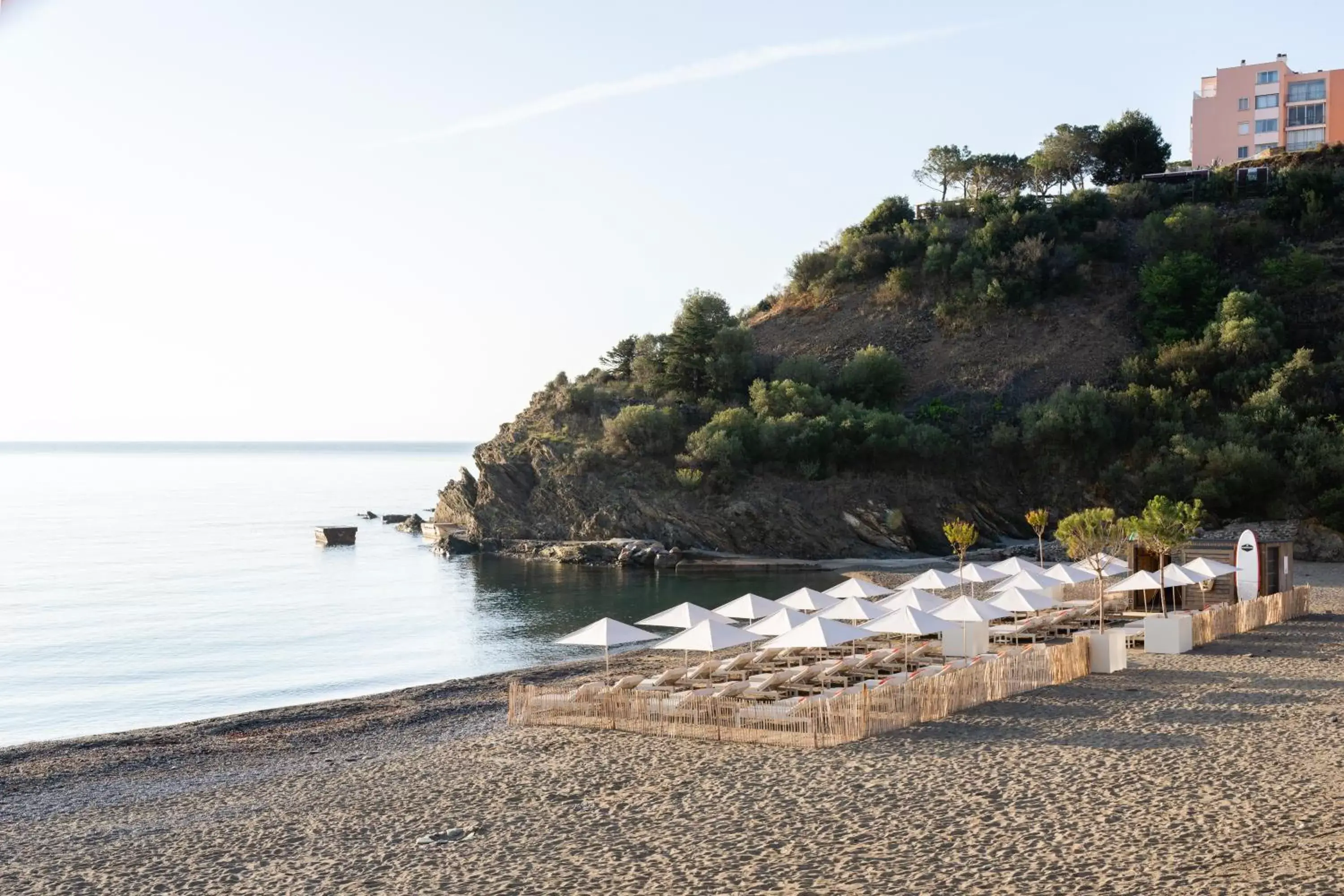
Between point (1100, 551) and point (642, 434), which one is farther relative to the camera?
point (642, 434)

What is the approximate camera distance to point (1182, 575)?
2881cm

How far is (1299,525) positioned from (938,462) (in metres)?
16.8

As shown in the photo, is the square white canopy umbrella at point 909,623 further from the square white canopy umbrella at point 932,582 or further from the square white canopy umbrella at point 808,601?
the square white canopy umbrella at point 932,582

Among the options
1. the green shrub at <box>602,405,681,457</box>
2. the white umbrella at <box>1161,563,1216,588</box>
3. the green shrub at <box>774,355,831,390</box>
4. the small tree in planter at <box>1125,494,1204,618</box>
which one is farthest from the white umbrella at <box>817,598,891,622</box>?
the green shrub at <box>774,355,831,390</box>

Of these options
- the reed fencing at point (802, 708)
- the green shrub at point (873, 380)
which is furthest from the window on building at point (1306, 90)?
the reed fencing at point (802, 708)

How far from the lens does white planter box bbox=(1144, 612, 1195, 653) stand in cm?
2483

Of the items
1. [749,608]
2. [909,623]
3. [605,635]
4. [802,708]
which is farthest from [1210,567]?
[802,708]

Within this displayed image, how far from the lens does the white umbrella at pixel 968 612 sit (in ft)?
78.8

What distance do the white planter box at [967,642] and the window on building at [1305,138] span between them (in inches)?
2892

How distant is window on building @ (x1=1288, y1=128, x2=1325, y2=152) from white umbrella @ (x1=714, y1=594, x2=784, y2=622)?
2924 inches

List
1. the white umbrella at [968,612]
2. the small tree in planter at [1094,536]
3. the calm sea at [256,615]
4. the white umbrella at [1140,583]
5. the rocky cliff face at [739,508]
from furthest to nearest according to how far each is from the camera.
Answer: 1. the rocky cliff face at [739,508]
2. the calm sea at [256,615]
3. the small tree in planter at [1094,536]
4. the white umbrella at [1140,583]
5. the white umbrella at [968,612]

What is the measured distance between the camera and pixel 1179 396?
62.5 m

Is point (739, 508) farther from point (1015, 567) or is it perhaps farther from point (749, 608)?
point (749, 608)

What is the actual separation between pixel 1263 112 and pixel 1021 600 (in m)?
75.6
